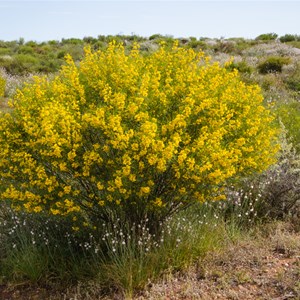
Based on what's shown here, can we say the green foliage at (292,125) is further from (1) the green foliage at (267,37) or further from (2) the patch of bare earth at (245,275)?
(1) the green foliage at (267,37)

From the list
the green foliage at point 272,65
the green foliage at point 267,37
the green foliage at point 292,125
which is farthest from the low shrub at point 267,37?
the green foliage at point 292,125

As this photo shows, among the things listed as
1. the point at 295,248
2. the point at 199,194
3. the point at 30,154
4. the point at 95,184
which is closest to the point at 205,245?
the point at 199,194

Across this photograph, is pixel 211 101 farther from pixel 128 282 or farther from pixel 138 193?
pixel 128 282

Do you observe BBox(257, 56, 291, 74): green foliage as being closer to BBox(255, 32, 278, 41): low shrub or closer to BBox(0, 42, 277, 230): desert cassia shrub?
BBox(0, 42, 277, 230): desert cassia shrub

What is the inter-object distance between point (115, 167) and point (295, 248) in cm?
233

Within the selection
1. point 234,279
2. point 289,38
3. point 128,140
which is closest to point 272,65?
point 234,279

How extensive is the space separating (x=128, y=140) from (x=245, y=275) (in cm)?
185

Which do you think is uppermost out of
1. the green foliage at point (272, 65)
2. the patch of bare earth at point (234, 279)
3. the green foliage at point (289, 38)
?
the green foliage at point (289, 38)

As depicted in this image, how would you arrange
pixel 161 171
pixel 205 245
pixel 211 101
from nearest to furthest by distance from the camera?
pixel 161 171 → pixel 211 101 → pixel 205 245

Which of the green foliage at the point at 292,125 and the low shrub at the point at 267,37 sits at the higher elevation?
the low shrub at the point at 267,37

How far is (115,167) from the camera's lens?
427 centimetres

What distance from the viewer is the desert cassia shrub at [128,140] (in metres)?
4.15

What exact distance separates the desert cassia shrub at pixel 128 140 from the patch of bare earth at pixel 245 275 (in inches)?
30.2

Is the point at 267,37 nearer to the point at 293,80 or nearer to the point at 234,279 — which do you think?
the point at 293,80
